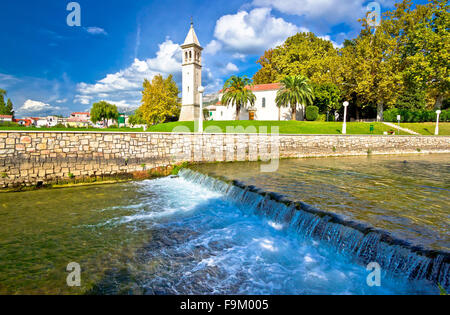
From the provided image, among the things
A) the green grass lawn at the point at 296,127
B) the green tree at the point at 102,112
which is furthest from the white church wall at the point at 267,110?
the green tree at the point at 102,112

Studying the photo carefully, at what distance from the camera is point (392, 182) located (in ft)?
33.1

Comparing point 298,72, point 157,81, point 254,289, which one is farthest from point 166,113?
point 254,289

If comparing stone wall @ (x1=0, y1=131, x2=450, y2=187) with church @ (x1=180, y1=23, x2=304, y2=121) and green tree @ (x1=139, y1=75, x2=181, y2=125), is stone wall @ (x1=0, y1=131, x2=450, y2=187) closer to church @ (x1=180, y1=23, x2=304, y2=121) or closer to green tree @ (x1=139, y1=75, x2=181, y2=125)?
church @ (x1=180, y1=23, x2=304, y2=121)

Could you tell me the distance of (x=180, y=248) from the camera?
5473 millimetres

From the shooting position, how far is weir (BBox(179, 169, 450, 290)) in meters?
3.82

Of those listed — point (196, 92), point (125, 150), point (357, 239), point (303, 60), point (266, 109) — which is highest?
point (303, 60)

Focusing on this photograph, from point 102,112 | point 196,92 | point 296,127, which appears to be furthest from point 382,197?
point 102,112

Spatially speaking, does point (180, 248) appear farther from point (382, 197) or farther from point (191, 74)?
point (191, 74)

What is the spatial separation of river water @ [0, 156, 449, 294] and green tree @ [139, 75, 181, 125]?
35645 millimetres

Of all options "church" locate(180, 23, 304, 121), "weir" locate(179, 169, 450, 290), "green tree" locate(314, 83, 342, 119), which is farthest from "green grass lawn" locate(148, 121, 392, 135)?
"weir" locate(179, 169, 450, 290)

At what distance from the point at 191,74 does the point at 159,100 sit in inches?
322

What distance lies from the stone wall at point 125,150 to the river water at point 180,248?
2261mm

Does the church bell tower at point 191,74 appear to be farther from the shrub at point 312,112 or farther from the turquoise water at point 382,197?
the turquoise water at point 382,197
